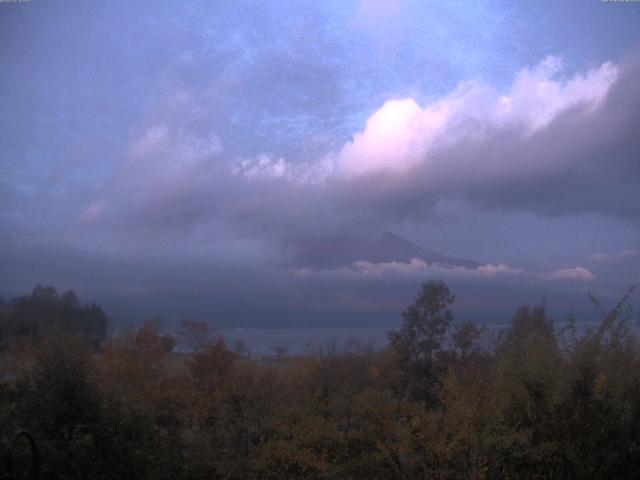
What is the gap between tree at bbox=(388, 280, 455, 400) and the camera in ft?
88.8

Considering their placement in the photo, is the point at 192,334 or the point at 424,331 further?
the point at 192,334

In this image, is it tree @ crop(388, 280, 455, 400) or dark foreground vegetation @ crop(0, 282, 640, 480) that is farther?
tree @ crop(388, 280, 455, 400)

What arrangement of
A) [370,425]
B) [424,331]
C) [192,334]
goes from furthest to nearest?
[192,334], [424,331], [370,425]

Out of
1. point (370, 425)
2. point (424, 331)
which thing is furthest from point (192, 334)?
point (370, 425)

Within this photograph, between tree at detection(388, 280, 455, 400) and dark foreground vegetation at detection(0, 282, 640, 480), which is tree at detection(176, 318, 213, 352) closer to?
tree at detection(388, 280, 455, 400)

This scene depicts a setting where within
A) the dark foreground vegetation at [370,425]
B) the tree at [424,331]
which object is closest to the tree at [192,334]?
the tree at [424,331]

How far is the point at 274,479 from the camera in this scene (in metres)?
11.3

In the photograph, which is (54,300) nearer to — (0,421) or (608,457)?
(0,421)

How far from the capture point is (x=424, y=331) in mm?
27406

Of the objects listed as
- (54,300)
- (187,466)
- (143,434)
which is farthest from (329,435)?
(54,300)

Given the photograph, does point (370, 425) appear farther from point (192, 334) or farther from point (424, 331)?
point (192, 334)

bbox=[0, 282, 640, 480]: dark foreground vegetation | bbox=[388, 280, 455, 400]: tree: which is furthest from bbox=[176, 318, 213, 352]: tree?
bbox=[0, 282, 640, 480]: dark foreground vegetation

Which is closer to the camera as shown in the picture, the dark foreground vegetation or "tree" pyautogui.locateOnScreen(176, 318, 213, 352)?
the dark foreground vegetation

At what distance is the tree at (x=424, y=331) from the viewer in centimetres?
2708
